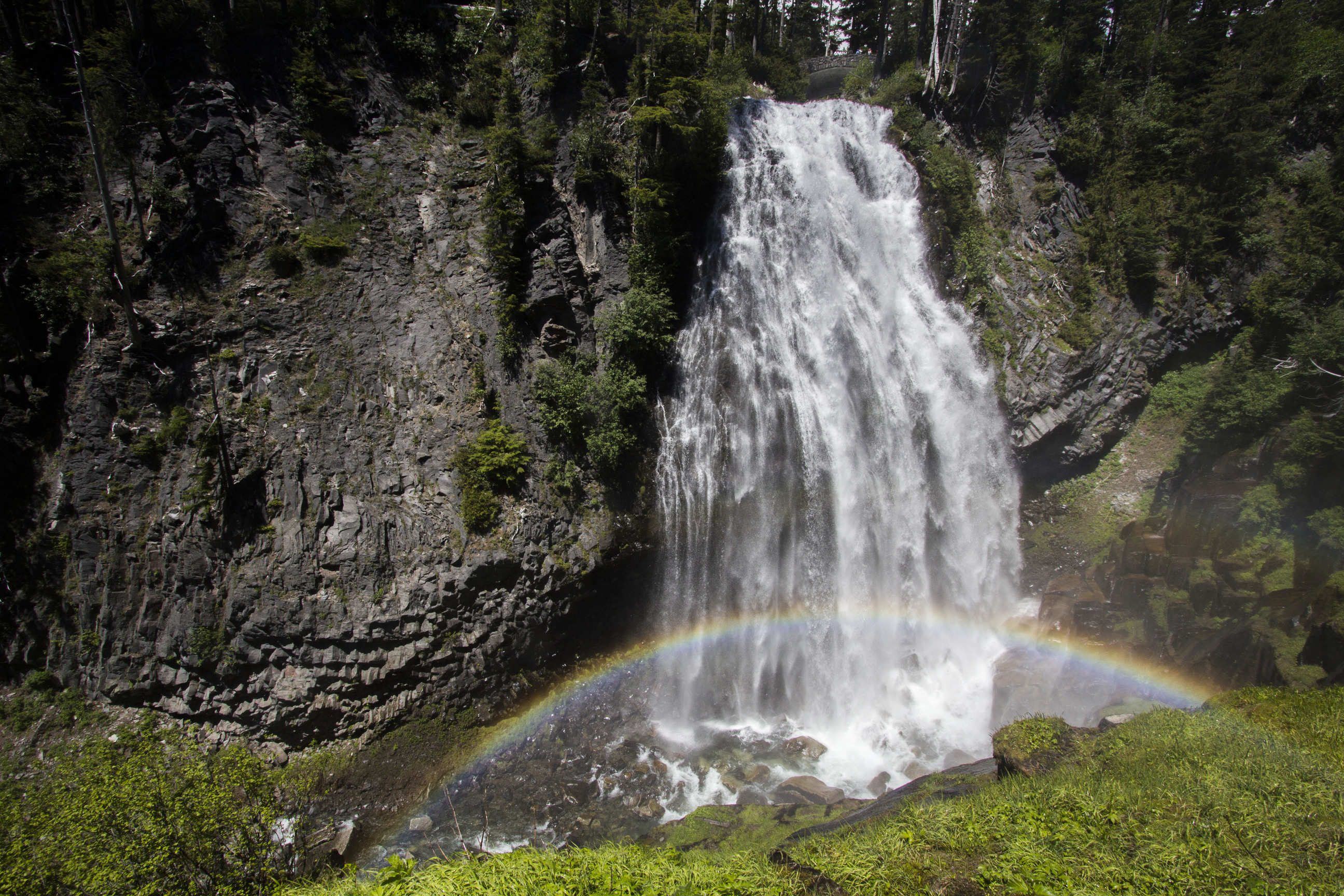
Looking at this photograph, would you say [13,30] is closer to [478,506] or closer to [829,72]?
[478,506]

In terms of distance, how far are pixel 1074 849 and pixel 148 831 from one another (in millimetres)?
11220

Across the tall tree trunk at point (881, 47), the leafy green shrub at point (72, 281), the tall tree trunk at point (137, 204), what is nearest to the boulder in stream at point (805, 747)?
the leafy green shrub at point (72, 281)

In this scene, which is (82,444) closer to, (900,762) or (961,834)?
(961,834)

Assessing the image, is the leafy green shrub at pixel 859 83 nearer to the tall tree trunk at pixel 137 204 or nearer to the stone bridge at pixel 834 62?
the stone bridge at pixel 834 62

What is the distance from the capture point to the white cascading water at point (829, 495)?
51.7 ft

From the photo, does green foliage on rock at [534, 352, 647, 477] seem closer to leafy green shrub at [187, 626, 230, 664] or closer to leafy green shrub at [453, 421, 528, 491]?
leafy green shrub at [453, 421, 528, 491]

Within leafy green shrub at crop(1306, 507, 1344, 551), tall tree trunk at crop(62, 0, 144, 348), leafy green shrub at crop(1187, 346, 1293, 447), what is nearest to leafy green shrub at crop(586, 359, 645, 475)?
tall tree trunk at crop(62, 0, 144, 348)

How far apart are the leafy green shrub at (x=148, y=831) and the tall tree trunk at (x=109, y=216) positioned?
35.5ft

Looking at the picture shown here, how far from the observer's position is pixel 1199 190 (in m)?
22.8

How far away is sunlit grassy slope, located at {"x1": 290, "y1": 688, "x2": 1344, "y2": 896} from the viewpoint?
5.61 m

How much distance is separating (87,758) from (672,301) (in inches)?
630

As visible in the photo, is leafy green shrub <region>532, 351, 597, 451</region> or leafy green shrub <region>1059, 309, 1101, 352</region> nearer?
leafy green shrub <region>532, 351, 597, 451</region>

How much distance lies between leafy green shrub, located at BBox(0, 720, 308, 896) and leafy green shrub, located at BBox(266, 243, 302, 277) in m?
12.4

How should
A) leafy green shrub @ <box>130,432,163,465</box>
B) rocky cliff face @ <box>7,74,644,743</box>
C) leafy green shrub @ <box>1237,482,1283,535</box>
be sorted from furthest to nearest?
leafy green shrub @ <box>1237,482,1283,535</box>
leafy green shrub @ <box>130,432,163,465</box>
rocky cliff face @ <box>7,74,644,743</box>
